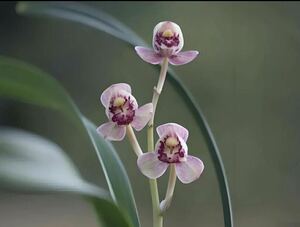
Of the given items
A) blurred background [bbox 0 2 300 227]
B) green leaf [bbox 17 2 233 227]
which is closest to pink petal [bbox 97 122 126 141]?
green leaf [bbox 17 2 233 227]

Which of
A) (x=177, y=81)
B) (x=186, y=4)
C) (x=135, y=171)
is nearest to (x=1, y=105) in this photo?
(x=135, y=171)

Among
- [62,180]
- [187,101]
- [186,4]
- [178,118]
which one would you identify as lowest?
[62,180]

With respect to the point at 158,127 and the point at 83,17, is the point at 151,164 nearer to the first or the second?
the point at 158,127

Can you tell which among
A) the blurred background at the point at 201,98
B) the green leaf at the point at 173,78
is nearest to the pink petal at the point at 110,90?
the green leaf at the point at 173,78

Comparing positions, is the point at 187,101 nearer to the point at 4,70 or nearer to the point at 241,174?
the point at 4,70

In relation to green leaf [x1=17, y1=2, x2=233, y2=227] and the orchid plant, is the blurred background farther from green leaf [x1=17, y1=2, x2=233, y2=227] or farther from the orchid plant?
the orchid plant

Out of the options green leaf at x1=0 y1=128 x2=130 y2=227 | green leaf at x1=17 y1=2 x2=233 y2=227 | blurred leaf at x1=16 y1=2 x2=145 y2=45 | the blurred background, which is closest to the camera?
green leaf at x1=0 y1=128 x2=130 y2=227
